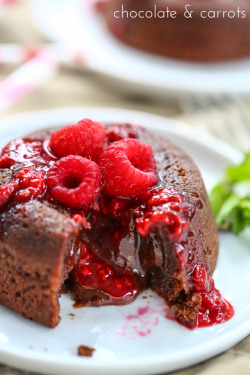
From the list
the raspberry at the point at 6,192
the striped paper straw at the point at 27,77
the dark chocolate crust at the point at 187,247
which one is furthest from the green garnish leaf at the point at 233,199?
the striped paper straw at the point at 27,77

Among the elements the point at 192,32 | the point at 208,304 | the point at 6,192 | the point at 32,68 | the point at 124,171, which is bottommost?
the point at 208,304

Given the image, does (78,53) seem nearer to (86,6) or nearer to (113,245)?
(86,6)

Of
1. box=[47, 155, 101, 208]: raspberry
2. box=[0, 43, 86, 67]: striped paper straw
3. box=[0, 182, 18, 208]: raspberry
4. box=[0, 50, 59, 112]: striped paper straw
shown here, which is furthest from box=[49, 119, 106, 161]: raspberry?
box=[0, 43, 86, 67]: striped paper straw

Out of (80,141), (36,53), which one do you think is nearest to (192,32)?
(36,53)

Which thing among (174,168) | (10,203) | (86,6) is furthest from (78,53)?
(10,203)

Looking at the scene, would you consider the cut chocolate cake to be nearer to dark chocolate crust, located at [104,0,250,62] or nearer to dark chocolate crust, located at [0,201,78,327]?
dark chocolate crust, located at [0,201,78,327]

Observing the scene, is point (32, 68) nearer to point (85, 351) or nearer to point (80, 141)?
point (80, 141)

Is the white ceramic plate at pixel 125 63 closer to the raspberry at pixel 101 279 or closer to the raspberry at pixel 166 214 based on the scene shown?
the raspberry at pixel 166 214
